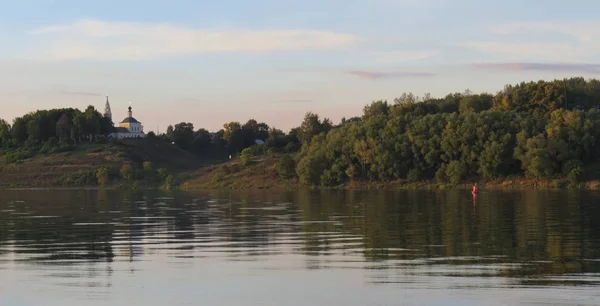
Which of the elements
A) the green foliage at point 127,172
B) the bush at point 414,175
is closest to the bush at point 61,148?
the green foliage at point 127,172

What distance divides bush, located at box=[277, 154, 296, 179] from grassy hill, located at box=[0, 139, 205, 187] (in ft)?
110

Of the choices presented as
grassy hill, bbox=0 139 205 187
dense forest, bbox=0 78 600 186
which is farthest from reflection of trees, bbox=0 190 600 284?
grassy hill, bbox=0 139 205 187

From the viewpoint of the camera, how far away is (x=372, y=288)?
2073cm

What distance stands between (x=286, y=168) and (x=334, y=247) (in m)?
102

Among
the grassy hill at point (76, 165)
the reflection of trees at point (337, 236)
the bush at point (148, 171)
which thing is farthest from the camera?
the grassy hill at point (76, 165)

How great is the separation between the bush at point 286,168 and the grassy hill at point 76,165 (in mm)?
33525

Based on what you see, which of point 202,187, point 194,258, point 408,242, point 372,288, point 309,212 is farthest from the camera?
point 202,187

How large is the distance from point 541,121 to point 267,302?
4052 inches

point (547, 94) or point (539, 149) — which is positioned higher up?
point (547, 94)

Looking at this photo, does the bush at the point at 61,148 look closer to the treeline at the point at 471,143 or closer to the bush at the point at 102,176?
the bush at the point at 102,176

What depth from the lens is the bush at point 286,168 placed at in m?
133

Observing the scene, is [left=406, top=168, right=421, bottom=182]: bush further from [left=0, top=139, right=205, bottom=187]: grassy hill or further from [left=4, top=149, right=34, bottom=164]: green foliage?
[left=4, top=149, right=34, bottom=164]: green foliage

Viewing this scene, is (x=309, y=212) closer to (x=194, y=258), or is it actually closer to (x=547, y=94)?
(x=194, y=258)


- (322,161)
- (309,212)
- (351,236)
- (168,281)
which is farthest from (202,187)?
(168,281)
